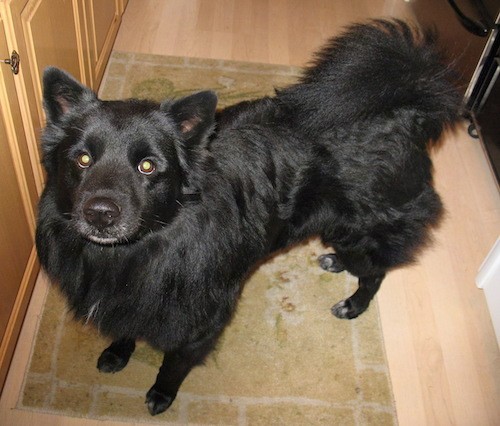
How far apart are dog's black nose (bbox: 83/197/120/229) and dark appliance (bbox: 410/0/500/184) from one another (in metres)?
1.95

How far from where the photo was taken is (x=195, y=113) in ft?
4.96

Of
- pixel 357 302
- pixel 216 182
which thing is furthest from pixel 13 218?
pixel 357 302

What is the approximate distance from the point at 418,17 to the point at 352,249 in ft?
7.86

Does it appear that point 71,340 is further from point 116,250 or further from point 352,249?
point 352,249

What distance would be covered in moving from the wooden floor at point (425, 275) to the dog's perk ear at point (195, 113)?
1.13 meters

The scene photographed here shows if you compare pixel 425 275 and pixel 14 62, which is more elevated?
pixel 14 62

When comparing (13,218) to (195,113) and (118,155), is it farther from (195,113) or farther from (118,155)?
(195,113)

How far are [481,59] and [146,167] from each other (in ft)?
7.09

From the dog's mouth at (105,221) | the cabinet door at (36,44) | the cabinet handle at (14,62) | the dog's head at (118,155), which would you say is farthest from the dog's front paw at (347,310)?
the cabinet handle at (14,62)

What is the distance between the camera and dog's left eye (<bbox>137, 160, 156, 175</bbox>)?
1493 mm

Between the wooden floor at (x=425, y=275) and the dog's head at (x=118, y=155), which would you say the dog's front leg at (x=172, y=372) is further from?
the dog's head at (x=118, y=155)

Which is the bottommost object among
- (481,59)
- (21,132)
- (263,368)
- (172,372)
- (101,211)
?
(263,368)

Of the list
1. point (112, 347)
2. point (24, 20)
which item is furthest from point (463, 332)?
point (24, 20)

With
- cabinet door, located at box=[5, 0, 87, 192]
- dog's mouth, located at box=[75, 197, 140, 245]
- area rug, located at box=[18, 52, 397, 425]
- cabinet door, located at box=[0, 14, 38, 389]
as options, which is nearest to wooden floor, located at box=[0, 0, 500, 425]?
area rug, located at box=[18, 52, 397, 425]
